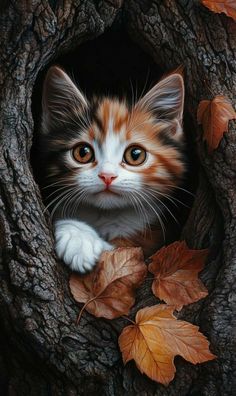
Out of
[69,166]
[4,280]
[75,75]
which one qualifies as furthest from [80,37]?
[4,280]

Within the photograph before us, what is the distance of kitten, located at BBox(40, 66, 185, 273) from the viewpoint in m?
2.16

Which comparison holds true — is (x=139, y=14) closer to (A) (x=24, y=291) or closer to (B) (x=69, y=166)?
(B) (x=69, y=166)

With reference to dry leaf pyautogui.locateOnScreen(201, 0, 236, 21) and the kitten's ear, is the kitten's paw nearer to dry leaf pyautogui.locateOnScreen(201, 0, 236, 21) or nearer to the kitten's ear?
the kitten's ear

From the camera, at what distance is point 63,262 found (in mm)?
2025

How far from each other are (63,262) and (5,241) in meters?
0.23

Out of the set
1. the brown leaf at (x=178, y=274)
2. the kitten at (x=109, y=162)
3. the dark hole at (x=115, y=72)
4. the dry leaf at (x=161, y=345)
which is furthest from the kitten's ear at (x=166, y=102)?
the dry leaf at (x=161, y=345)

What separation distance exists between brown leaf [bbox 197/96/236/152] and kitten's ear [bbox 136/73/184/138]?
0.59ft

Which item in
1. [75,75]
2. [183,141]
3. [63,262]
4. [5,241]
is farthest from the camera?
[75,75]

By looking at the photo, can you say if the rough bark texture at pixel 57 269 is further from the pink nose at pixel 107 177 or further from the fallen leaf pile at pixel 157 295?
the pink nose at pixel 107 177

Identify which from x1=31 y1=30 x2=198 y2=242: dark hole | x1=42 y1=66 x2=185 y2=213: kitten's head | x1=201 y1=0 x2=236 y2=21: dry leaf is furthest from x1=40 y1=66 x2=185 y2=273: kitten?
x1=201 y1=0 x2=236 y2=21: dry leaf

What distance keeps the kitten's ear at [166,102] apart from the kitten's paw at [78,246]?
533 millimetres

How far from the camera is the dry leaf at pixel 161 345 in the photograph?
1.85 m

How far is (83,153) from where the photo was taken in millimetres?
2238

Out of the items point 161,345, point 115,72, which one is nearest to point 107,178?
point 161,345
